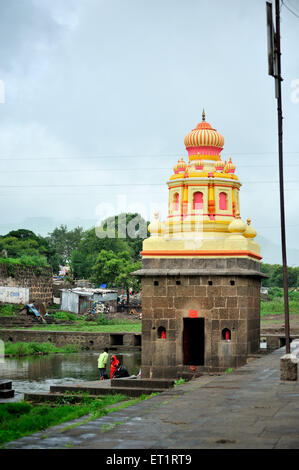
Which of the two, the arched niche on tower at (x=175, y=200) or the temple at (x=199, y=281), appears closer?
the temple at (x=199, y=281)

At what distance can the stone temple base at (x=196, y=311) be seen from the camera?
16.7m

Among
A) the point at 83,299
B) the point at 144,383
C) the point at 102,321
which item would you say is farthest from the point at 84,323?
the point at 144,383

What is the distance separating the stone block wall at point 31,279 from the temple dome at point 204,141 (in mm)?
25288

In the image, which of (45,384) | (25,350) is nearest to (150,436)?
(45,384)

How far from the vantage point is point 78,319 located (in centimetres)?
4231

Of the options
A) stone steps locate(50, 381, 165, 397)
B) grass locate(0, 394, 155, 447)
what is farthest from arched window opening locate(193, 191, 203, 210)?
grass locate(0, 394, 155, 447)

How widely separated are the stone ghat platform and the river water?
0.88 meters

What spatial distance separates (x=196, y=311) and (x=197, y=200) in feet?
11.0

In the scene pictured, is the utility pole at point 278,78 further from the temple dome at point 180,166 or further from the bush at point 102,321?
the bush at point 102,321

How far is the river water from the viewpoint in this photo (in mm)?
19219

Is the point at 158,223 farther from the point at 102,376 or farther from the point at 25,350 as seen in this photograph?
the point at 25,350

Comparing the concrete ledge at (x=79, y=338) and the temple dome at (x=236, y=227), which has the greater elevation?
the temple dome at (x=236, y=227)

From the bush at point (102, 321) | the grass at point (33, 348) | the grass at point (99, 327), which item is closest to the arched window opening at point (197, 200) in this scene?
the grass at point (33, 348)
